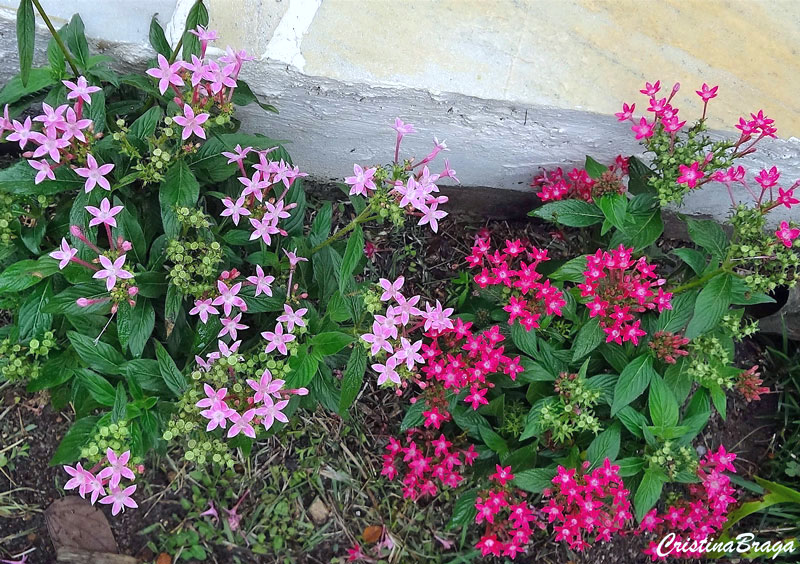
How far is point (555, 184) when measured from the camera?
7.91 feet

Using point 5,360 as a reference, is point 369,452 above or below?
below

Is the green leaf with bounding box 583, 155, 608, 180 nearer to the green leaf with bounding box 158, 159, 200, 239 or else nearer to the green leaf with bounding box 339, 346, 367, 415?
the green leaf with bounding box 339, 346, 367, 415

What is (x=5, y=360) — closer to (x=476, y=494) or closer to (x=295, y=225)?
(x=295, y=225)

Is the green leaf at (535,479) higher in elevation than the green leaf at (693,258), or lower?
lower

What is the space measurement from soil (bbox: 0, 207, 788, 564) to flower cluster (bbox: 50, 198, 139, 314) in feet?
3.75

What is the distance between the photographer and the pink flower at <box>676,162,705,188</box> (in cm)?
194

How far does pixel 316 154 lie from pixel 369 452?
1.33 m

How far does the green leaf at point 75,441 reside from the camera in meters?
1.87

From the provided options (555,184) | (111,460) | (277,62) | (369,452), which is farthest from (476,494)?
(277,62)

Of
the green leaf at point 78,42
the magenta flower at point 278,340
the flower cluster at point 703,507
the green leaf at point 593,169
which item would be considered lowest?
the flower cluster at point 703,507

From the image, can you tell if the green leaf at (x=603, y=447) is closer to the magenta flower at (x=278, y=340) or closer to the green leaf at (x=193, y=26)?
the magenta flower at (x=278, y=340)

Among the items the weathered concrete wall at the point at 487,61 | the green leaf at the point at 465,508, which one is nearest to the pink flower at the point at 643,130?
the weathered concrete wall at the point at 487,61

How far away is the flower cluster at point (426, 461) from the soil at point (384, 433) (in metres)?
0.21

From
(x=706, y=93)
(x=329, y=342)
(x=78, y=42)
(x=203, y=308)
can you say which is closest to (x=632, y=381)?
(x=706, y=93)
